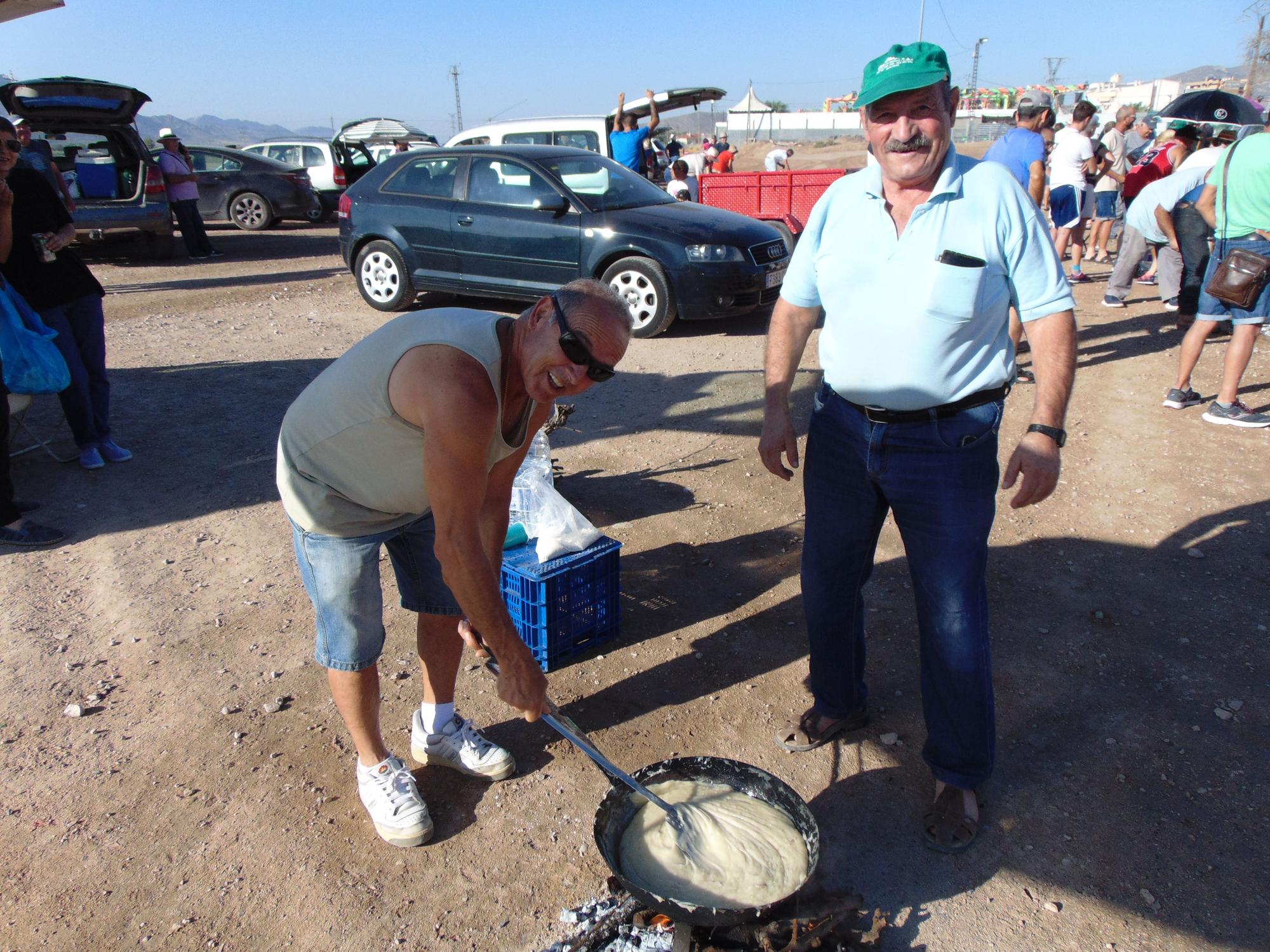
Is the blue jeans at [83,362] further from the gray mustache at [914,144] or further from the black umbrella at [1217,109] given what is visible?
the black umbrella at [1217,109]

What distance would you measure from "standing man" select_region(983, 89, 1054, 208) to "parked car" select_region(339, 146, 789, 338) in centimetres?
225

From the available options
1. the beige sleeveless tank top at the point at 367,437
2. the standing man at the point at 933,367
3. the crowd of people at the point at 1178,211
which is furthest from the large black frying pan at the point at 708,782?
the crowd of people at the point at 1178,211

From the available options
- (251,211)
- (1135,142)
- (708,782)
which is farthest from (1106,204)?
(251,211)

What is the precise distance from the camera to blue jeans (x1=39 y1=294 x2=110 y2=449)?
4.82 m

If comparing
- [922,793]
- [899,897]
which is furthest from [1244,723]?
[899,897]

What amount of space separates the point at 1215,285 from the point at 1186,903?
4189mm

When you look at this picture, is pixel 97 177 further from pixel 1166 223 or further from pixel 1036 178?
pixel 1166 223

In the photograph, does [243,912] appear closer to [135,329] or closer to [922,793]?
[922,793]

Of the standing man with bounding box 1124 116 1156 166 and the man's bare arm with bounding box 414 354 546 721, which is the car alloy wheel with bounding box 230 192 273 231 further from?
the man's bare arm with bounding box 414 354 546 721

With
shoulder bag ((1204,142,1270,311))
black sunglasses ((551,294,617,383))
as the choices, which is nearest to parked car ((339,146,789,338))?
shoulder bag ((1204,142,1270,311))

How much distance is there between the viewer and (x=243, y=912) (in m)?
2.36

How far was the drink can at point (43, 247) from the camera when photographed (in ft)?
15.1

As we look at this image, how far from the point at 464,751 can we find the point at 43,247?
3804mm

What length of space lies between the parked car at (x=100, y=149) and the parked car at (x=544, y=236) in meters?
4.14
